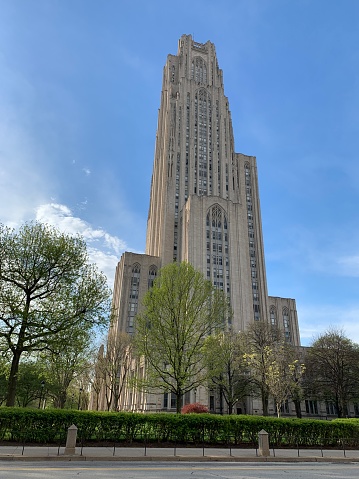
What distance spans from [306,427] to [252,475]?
12.8 meters

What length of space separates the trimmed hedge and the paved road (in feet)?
17.2

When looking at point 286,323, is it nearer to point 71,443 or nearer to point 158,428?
point 158,428

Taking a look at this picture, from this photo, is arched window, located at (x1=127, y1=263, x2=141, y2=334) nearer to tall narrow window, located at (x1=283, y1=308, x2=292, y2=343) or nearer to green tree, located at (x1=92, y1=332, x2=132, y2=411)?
green tree, located at (x1=92, y1=332, x2=132, y2=411)

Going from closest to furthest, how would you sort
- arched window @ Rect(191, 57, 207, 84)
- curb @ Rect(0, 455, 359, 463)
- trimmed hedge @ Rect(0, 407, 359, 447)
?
1. curb @ Rect(0, 455, 359, 463)
2. trimmed hedge @ Rect(0, 407, 359, 447)
3. arched window @ Rect(191, 57, 207, 84)

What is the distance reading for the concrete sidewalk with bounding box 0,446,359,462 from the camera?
50.0 ft

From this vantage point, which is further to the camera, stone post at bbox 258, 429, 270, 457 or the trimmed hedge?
the trimmed hedge

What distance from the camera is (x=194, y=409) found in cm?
3133

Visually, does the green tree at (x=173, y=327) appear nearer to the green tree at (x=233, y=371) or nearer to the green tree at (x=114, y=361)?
the green tree at (x=233, y=371)

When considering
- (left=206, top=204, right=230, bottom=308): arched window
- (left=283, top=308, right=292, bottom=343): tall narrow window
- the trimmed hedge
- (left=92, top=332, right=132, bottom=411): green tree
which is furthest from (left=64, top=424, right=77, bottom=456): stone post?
(left=283, top=308, right=292, bottom=343): tall narrow window

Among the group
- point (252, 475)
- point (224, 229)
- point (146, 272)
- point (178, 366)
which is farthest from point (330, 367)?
point (146, 272)

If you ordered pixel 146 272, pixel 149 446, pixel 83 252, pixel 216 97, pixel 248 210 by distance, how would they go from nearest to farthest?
pixel 149 446 → pixel 83 252 → pixel 146 272 → pixel 248 210 → pixel 216 97

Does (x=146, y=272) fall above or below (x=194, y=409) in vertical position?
above

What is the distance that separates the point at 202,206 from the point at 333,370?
150 feet

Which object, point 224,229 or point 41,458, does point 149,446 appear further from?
point 224,229
